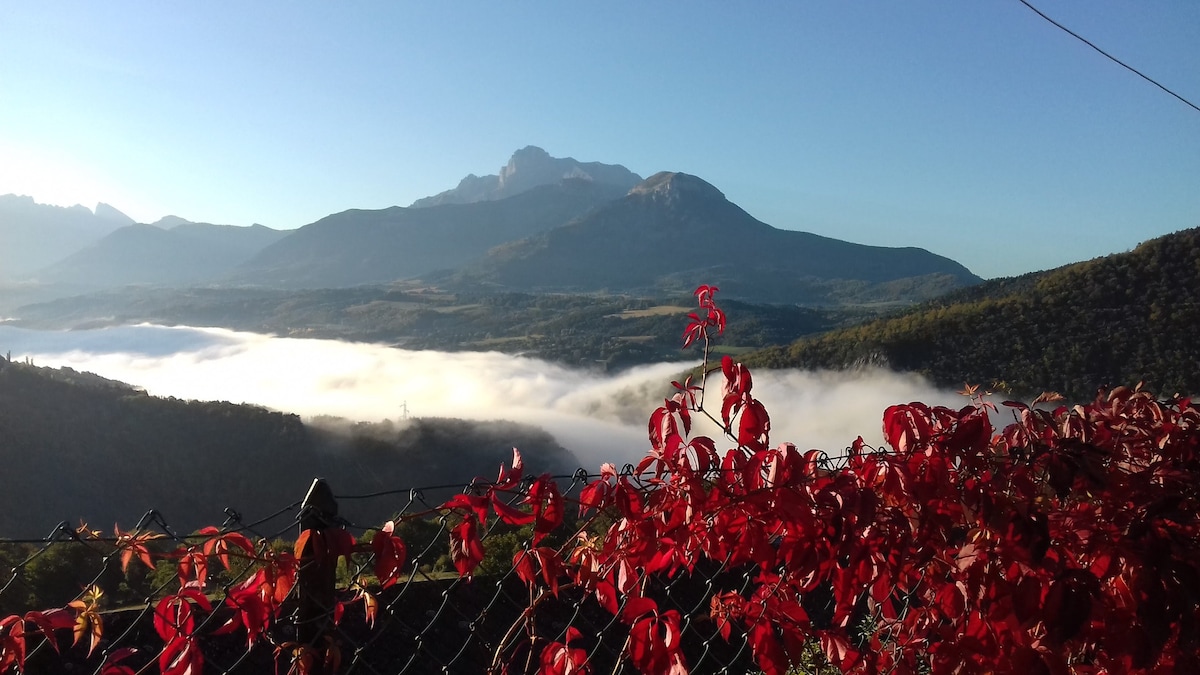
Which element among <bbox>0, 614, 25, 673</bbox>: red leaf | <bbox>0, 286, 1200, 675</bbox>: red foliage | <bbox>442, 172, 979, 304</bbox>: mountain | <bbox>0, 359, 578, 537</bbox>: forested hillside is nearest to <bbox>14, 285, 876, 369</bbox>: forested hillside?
<bbox>442, 172, 979, 304</bbox>: mountain

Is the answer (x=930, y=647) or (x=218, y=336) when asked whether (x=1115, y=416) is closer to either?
(x=930, y=647)

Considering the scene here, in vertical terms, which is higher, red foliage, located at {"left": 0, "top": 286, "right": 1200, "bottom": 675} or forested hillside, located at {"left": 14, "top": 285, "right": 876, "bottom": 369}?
red foliage, located at {"left": 0, "top": 286, "right": 1200, "bottom": 675}

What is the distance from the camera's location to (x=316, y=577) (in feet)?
4.71

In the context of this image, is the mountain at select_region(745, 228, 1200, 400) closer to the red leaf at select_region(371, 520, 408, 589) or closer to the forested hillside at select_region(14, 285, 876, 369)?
the red leaf at select_region(371, 520, 408, 589)

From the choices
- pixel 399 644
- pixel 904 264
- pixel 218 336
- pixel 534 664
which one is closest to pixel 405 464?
pixel 399 644

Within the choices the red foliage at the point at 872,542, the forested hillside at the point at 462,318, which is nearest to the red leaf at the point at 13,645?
the red foliage at the point at 872,542

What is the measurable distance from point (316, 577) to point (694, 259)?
174122 mm

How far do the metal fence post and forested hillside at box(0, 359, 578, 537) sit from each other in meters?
32.3

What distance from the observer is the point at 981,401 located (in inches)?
90.2

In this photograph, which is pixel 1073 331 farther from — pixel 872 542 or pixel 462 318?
pixel 462 318

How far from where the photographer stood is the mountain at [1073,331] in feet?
73.9

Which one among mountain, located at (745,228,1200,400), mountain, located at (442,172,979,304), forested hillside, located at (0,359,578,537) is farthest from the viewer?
mountain, located at (442,172,979,304)

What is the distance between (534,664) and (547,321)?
11935 cm

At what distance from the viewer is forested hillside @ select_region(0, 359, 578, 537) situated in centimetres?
3466
